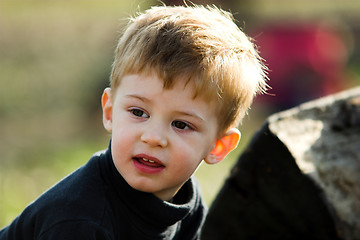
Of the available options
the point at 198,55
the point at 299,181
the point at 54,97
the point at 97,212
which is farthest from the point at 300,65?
the point at 97,212

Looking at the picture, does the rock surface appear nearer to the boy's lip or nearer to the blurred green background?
the boy's lip

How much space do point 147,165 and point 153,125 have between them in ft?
0.58

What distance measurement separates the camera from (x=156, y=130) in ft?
7.49

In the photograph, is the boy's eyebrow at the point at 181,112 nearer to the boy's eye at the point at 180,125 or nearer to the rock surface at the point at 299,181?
the boy's eye at the point at 180,125

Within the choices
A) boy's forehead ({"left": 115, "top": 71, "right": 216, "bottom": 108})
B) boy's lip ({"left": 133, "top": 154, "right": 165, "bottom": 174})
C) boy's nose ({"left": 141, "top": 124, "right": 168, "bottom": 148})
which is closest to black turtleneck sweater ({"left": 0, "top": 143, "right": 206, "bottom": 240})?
boy's lip ({"left": 133, "top": 154, "right": 165, "bottom": 174})

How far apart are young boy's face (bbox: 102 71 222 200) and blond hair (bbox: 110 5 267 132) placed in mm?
48

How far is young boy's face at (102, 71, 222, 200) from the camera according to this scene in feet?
7.54

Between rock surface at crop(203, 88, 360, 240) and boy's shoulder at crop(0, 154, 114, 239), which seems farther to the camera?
rock surface at crop(203, 88, 360, 240)

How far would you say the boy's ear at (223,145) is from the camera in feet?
8.71

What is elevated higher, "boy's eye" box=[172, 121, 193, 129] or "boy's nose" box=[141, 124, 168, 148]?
"boy's eye" box=[172, 121, 193, 129]

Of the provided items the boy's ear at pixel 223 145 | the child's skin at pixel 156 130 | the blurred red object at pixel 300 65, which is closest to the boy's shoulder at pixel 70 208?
the child's skin at pixel 156 130

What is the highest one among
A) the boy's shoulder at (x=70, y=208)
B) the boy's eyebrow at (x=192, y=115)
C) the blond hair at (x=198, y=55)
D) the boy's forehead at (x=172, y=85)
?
the blond hair at (x=198, y=55)

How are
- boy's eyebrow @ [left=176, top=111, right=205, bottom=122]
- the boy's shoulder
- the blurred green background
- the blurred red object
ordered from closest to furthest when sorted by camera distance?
the boy's shoulder → boy's eyebrow @ [left=176, top=111, right=205, bottom=122] → the blurred green background → the blurred red object

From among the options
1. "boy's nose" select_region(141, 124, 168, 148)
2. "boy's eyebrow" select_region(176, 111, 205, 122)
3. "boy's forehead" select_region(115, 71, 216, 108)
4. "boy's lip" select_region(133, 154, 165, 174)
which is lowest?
"boy's lip" select_region(133, 154, 165, 174)
